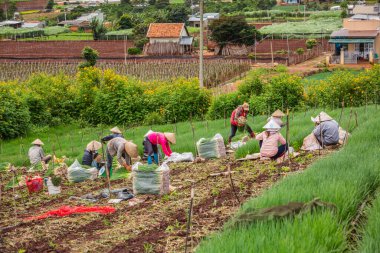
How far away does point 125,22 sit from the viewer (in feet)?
260

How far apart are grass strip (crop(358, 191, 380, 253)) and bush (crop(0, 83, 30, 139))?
1875 cm

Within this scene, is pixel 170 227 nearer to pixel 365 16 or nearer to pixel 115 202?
pixel 115 202

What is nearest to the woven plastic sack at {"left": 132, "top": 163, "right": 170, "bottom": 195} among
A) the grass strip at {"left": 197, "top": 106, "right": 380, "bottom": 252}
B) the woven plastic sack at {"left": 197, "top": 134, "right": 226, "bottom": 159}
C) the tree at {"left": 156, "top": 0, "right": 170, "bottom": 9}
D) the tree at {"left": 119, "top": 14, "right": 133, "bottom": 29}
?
the grass strip at {"left": 197, "top": 106, "right": 380, "bottom": 252}

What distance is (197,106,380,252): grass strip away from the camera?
6.11m

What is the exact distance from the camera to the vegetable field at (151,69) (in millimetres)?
45625

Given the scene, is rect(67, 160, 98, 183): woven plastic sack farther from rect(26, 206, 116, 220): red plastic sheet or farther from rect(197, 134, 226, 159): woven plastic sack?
rect(26, 206, 116, 220): red plastic sheet

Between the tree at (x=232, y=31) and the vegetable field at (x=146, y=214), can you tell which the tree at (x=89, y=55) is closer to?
the tree at (x=232, y=31)

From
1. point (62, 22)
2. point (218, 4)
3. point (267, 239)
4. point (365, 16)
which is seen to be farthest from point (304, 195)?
point (218, 4)

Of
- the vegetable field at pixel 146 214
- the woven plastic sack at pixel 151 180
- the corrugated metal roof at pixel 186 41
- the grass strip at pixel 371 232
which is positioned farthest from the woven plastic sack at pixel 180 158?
the corrugated metal roof at pixel 186 41

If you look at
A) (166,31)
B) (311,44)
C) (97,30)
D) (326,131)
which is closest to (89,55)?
(166,31)

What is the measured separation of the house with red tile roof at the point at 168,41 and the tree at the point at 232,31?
395 cm

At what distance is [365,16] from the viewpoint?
2213 inches

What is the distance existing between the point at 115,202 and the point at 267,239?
4782mm

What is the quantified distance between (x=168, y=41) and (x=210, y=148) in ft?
160
